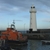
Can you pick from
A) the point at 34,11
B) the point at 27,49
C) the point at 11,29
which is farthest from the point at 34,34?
the point at 27,49

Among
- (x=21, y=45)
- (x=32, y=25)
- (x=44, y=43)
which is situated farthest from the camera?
(x=32, y=25)

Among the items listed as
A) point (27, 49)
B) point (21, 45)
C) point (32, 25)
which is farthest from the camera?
point (32, 25)

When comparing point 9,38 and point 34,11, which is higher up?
point 34,11

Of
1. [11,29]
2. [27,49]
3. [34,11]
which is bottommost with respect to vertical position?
[27,49]

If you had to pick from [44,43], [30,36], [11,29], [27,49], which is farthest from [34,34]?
[27,49]

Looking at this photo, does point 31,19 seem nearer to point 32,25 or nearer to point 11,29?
point 32,25

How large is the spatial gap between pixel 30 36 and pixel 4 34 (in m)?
17.1

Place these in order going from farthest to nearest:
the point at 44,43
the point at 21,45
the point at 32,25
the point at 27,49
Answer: the point at 32,25
the point at 44,43
the point at 21,45
the point at 27,49

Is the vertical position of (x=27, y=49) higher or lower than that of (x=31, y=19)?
lower

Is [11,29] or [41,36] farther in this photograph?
[41,36]

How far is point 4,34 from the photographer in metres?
53.8

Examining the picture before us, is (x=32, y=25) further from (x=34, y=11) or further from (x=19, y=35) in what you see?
(x=19, y=35)

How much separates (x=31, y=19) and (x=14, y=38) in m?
18.6

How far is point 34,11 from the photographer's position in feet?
228
